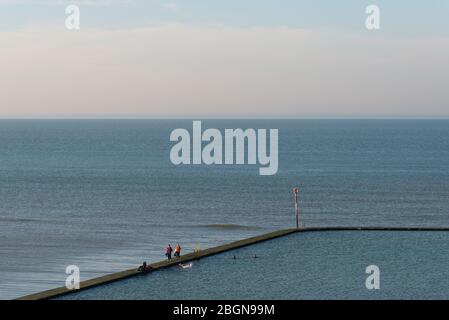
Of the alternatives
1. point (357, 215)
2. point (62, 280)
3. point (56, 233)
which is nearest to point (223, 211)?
point (357, 215)

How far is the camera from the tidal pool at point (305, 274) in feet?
162

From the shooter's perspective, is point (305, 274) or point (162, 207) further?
point (162, 207)

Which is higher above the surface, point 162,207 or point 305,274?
point 162,207

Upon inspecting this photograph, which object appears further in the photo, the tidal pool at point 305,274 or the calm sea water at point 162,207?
the calm sea water at point 162,207

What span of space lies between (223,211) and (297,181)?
1959 inches

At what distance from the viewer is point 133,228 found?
94.1 m

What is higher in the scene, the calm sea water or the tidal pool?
the calm sea water

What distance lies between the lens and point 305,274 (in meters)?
54.5

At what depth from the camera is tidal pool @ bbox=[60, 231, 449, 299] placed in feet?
162

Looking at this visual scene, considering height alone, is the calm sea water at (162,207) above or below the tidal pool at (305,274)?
above

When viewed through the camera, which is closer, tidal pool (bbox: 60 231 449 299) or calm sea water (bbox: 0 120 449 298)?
tidal pool (bbox: 60 231 449 299)
